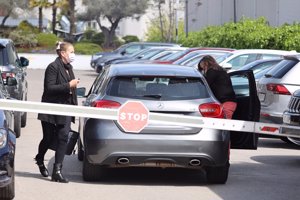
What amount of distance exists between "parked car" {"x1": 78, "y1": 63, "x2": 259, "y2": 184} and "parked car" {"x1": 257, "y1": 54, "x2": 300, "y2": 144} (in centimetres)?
367

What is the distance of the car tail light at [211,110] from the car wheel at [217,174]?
2.14ft

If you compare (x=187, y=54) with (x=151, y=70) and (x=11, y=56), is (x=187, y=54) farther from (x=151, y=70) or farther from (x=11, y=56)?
(x=151, y=70)

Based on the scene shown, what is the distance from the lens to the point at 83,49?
188 ft

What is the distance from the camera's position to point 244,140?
39.9ft

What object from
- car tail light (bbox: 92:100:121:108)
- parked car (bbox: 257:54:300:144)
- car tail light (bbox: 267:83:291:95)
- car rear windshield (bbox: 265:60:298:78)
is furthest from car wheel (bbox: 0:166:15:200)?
car rear windshield (bbox: 265:60:298:78)

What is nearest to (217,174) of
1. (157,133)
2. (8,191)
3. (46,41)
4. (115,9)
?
(157,133)

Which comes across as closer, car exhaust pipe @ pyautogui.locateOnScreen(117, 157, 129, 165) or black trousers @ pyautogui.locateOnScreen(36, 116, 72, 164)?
car exhaust pipe @ pyautogui.locateOnScreen(117, 157, 129, 165)

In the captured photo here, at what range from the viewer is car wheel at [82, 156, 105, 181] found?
433 inches

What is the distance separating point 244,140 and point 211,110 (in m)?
1.45

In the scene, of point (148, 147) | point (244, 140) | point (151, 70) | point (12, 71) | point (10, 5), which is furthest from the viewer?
point (10, 5)

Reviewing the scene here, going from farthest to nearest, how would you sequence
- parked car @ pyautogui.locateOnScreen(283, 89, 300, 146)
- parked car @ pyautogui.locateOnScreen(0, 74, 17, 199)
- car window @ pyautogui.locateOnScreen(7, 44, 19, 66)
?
car window @ pyautogui.locateOnScreen(7, 44, 19, 66) < parked car @ pyautogui.locateOnScreen(283, 89, 300, 146) < parked car @ pyautogui.locateOnScreen(0, 74, 17, 199)

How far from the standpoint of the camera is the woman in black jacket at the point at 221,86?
489 inches

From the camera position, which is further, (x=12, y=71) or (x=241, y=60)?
(x=241, y=60)

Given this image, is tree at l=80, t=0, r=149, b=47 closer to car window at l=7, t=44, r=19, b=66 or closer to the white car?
the white car
